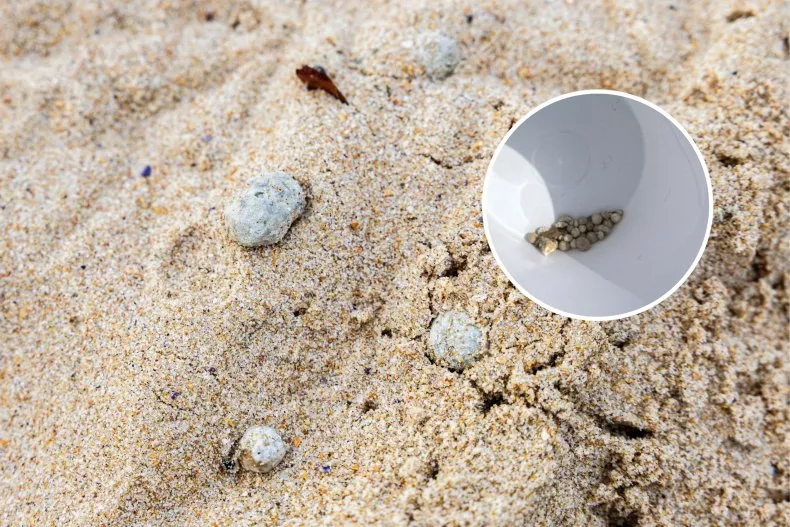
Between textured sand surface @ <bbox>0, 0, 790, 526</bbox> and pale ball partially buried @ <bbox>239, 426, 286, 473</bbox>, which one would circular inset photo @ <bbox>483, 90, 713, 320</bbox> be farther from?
pale ball partially buried @ <bbox>239, 426, 286, 473</bbox>

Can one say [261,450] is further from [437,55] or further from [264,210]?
[437,55]

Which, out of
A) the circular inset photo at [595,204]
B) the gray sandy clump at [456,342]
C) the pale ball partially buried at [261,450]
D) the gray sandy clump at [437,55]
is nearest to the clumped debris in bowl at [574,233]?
the circular inset photo at [595,204]

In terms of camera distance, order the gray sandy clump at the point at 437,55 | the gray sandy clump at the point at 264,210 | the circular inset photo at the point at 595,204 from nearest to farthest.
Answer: the circular inset photo at the point at 595,204 → the gray sandy clump at the point at 264,210 → the gray sandy clump at the point at 437,55

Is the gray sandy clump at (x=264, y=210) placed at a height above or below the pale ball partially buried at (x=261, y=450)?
above

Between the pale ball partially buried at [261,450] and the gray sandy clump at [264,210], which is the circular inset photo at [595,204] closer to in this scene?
the gray sandy clump at [264,210]

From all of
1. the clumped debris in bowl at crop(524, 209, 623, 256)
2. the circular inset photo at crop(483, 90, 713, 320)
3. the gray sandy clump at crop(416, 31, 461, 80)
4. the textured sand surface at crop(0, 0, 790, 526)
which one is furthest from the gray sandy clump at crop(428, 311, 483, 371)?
the gray sandy clump at crop(416, 31, 461, 80)

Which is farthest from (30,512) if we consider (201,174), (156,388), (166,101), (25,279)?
(166,101)

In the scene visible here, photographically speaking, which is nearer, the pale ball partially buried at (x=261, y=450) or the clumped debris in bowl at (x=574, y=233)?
the pale ball partially buried at (x=261, y=450)
